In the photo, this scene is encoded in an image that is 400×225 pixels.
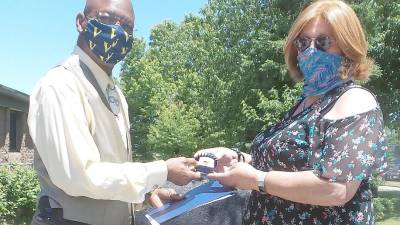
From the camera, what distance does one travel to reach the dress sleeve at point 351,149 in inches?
73.7

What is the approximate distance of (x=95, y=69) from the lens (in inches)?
89.3

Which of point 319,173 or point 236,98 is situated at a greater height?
point 236,98

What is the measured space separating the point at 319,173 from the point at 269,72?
15.5 meters

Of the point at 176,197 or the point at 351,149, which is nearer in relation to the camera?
the point at 351,149

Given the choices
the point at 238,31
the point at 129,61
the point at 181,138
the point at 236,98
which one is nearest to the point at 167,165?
the point at 236,98

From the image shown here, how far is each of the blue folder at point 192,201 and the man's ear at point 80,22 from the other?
0.92 metres

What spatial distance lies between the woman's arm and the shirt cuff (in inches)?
12.4

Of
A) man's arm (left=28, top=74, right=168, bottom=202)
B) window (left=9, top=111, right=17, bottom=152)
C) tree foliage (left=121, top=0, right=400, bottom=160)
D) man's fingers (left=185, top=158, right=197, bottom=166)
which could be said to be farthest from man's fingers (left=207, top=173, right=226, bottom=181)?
window (left=9, top=111, right=17, bottom=152)

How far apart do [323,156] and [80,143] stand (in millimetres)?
943

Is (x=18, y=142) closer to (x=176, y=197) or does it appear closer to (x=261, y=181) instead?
(x=176, y=197)

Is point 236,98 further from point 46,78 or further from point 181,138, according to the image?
point 46,78

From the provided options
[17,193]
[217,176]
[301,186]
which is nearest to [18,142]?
[17,193]

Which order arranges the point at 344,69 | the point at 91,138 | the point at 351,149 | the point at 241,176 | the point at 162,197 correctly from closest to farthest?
the point at 351,149, the point at 91,138, the point at 241,176, the point at 344,69, the point at 162,197

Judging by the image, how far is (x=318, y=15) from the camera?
2166 millimetres
